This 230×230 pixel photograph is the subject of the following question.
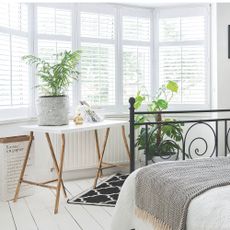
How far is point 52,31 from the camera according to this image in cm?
441

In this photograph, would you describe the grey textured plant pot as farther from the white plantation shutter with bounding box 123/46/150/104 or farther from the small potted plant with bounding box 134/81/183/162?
the white plantation shutter with bounding box 123/46/150/104

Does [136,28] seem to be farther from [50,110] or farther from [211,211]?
[211,211]

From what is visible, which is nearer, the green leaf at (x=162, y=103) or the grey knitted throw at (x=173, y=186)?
the grey knitted throw at (x=173, y=186)

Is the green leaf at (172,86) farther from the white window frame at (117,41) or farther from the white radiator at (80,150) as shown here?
the white radiator at (80,150)

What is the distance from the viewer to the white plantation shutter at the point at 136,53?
4898 mm

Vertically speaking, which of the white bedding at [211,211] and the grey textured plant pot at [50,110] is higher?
the grey textured plant pot at [50,110]

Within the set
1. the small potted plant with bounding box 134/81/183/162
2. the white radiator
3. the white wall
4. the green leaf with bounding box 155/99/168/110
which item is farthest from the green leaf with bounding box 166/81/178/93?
the white radiator

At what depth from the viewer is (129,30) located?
16.1ft

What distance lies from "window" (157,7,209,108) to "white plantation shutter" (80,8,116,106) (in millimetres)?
701

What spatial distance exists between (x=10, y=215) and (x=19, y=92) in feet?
4.78

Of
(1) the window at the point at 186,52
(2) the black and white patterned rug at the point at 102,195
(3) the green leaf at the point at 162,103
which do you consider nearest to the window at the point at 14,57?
(2) the black and white patterned rug at the point at 102,195

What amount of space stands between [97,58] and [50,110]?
140 centimetres

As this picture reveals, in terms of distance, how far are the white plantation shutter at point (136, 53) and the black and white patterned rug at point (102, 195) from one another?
1.21m

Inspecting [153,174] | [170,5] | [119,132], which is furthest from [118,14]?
[153,174]
